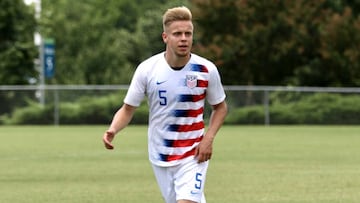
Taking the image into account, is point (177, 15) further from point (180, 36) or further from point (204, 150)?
point (204, 150)

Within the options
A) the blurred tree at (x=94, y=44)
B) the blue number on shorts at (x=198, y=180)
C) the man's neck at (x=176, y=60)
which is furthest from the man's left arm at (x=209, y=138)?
the blurred tree at (x=94, y=44)

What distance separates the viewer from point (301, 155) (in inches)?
872

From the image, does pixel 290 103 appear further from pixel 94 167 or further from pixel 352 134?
pixel 94 167

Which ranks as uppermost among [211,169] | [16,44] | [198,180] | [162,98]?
[162,98]

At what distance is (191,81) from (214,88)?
25 centimetres

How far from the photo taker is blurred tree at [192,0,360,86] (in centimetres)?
4516

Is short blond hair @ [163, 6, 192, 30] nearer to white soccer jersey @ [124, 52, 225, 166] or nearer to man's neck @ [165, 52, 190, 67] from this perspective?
man's neck @ [165, 52, 190, 67]

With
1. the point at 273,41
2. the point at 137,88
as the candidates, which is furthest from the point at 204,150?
the point at 273,41

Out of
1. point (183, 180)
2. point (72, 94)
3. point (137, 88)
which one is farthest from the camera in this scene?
point (72, 94)

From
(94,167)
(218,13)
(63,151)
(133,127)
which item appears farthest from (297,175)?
(218,13)

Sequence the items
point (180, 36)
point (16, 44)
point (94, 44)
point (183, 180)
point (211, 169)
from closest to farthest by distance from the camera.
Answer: point (180, 36) → point (183, 180) → point (211, 169) → point (16, 44) → point (94, 44)

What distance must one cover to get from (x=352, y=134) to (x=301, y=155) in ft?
29.6

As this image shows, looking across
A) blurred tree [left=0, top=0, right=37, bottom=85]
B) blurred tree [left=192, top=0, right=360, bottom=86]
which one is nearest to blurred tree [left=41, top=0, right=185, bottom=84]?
blurred tree [left=0, top=0, right=37, bottom=85]

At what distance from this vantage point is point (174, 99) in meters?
8.33
